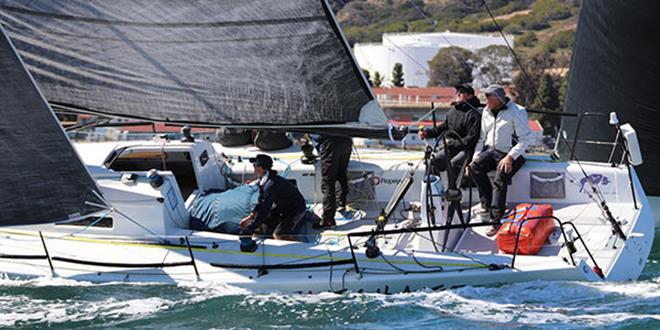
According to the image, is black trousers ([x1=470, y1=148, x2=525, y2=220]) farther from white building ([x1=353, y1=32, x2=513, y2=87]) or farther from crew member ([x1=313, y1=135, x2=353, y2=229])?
white building ([x1=353, y1=32, x2=513, y2=87])

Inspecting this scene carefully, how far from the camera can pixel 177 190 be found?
1001 cm

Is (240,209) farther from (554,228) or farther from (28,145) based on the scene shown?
(554,228)

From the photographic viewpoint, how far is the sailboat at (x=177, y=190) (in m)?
8.90

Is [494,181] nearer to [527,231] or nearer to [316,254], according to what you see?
[527,231]

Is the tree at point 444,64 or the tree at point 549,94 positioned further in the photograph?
the tree at point 444,64

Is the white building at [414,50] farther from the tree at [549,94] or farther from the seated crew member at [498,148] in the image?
the seated crew member at [498,148]

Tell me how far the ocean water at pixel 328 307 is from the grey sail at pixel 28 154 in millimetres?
832

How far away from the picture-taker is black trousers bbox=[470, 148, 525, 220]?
9906mm

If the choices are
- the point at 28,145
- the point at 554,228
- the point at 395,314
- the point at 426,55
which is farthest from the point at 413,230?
the point at 426,55

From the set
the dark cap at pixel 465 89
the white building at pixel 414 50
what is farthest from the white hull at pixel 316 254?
the white building at pixel 414 50

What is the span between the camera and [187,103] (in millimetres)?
9750

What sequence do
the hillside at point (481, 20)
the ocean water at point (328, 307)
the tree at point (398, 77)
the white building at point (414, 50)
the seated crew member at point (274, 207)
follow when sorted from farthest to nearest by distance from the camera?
the hillside at point (481, 20), the white building at point (414, 50), the tree at point (398, 77), the seated crew member at point (274, 207), the ocean water at point (328, 307)

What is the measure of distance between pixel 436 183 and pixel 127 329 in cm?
334

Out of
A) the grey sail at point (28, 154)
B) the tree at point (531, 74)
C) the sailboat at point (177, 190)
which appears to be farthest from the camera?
the tree at point (531, 74)
